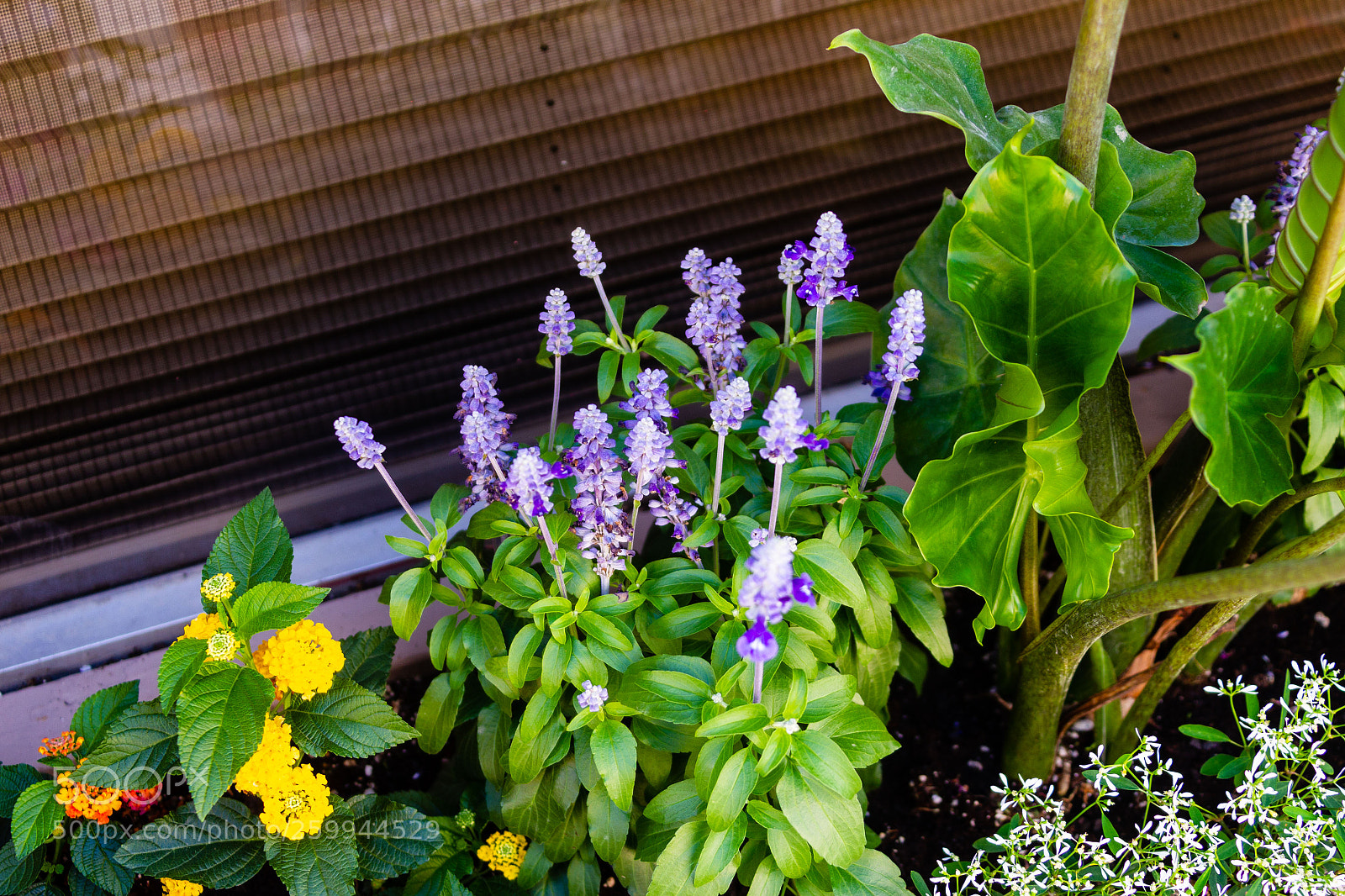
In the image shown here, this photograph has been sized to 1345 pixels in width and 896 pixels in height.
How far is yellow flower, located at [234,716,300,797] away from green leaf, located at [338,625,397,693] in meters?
0.17

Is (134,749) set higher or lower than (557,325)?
lower

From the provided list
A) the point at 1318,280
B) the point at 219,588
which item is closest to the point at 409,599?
the point at 219,588

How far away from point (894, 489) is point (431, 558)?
64 centimetres

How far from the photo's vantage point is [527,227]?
1845 mm

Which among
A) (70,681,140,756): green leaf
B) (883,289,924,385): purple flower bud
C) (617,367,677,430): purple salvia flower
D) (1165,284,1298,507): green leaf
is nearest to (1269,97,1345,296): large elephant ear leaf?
(1165,284,1298,507): green leaf

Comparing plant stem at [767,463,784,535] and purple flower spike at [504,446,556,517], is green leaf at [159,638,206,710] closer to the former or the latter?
purple flower spike at [504,446,556,517]

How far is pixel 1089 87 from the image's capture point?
106 cm

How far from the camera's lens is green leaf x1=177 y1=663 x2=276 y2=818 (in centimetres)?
112

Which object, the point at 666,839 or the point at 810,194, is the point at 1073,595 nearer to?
the point at 666,839

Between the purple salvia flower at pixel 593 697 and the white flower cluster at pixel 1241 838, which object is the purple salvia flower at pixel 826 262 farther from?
the white flower cluster at pixel 1241 838

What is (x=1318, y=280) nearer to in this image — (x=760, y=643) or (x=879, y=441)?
(x=879, y=441)

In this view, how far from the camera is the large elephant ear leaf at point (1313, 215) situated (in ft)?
3.35

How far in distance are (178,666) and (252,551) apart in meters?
0.21

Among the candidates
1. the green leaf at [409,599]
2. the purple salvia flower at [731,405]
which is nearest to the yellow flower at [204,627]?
the green leaf at [409,599]
